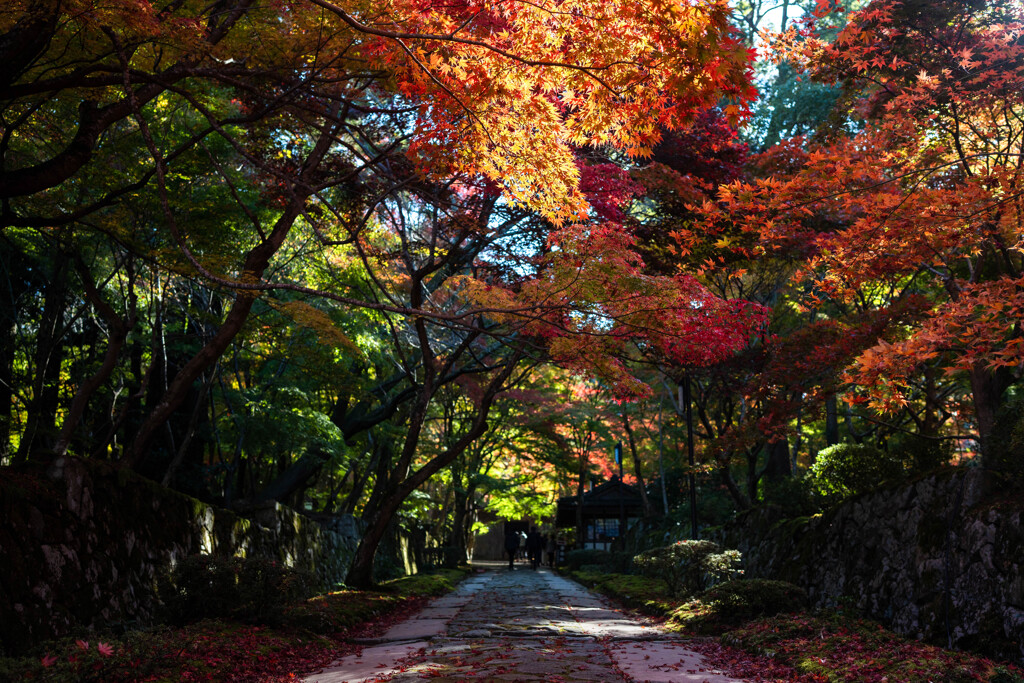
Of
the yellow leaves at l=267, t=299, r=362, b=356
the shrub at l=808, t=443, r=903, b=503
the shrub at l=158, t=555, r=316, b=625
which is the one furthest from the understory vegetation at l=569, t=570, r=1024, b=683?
the yellow leaves at l=267, t=299, r=362, b=356

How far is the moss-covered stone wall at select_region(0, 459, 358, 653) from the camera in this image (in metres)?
6.03

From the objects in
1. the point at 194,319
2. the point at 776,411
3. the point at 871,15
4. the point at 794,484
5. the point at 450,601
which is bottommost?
the point at 450,601

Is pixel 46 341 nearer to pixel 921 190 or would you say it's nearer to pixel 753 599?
pixel 753 599

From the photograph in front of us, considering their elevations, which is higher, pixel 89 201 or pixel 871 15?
pixel 871 15

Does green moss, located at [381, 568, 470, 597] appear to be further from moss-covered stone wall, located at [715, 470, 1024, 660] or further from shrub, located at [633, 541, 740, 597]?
moss-covered stone wall, located at [715, 470, 1024, 660]

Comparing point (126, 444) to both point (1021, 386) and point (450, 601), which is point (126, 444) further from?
point (1021, 386)

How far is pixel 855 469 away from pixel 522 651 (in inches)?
244

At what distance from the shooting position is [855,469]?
10891mm

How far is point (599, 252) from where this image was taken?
901 centimetres

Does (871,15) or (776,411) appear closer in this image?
(871,15)

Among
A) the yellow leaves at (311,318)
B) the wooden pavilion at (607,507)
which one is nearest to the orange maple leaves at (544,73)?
the yellow leaves at (311,318)

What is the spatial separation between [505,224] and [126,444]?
994 centimetres

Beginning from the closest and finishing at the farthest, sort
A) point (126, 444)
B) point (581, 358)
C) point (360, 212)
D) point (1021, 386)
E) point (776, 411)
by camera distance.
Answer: point (581, 358)
point (360, 212)
point (776, 411)
point (1021, 386)
point (126, 444)

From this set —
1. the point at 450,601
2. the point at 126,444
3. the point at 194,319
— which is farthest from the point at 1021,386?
the point at 126,444
